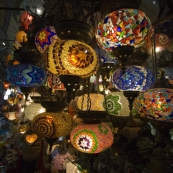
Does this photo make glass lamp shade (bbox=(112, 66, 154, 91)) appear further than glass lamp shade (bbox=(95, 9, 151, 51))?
Yes

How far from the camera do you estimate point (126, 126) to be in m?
1.46

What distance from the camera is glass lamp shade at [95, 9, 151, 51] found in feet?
2.51

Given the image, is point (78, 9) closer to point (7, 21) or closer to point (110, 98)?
point (110, 98)

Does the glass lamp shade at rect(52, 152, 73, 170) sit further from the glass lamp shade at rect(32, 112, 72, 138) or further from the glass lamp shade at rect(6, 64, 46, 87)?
the glass lamp shade at rect(6, 64, 46, 87)

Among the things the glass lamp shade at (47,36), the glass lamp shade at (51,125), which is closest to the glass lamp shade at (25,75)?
the glass lamp shade at (47,36)

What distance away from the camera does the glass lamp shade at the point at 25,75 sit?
1.31 metres

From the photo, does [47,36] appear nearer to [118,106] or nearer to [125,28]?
[125,28]

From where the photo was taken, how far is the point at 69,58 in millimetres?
832

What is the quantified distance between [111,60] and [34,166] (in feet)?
10.6

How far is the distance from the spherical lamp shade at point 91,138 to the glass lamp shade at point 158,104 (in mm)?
325

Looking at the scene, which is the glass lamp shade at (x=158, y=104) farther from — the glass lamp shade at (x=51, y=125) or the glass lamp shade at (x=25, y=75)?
the glass lamp shade at (x=25, y=75)

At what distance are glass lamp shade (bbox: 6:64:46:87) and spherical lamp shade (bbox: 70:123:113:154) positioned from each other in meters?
0.66

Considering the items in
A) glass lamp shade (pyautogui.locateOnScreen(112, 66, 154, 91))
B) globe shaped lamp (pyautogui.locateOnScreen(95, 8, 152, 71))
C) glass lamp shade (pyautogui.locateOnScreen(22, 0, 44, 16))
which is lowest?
glass lamp shade (pyautogui.locateOnScreen(112, 66, 154, 91))

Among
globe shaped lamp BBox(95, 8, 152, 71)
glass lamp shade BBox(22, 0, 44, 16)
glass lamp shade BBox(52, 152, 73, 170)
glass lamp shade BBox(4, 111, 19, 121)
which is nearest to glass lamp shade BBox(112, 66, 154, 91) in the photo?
globe shaped lamp BBox(95, 8, 152, 71)
